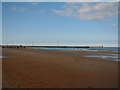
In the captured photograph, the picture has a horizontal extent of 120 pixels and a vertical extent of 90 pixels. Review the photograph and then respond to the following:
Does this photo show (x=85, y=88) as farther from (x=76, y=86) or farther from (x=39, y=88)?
(x=39, y=88)

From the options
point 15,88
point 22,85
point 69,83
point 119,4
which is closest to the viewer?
point 15,88

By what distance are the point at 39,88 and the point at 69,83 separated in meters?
1.37

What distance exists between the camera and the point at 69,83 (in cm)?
473

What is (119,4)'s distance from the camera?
8.83 m

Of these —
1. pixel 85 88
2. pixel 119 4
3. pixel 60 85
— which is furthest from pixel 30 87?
pixel 119 4

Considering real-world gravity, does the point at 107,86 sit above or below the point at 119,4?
below

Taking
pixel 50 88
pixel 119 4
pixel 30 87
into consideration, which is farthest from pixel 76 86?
pixel 119 4

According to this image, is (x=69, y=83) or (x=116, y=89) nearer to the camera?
(x=116, y=89)

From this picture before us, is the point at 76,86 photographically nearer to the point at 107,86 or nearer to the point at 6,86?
the point at 107,86

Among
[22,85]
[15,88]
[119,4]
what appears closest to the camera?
[15,88]

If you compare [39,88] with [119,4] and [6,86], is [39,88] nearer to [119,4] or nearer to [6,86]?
[6,86]

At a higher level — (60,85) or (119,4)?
(119,4)

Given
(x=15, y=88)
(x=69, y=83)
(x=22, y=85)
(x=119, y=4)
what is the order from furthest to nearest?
(x=119, y=4) → (x=69, y=83) → (x=22, y=85) → (x=15, y=88)

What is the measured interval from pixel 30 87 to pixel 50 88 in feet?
2.65
